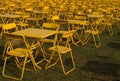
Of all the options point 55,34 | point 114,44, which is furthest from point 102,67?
point 114,44

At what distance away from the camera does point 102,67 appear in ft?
21.7

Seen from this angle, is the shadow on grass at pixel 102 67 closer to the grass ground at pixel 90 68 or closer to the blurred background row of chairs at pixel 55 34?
the grass ground at pixel 90 68

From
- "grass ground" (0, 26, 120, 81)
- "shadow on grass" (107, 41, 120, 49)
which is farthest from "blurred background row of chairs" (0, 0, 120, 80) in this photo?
"shadow on grass" (107, 41, 120, 49)

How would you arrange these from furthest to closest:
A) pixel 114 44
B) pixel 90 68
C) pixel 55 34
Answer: pixel 114 44 < pixel 55 34 < pixel 90 68

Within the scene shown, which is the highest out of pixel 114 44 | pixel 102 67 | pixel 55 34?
pixel 55 34

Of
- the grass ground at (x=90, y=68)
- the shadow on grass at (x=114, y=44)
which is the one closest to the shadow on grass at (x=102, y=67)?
the grass ground at (x=90, y=68)

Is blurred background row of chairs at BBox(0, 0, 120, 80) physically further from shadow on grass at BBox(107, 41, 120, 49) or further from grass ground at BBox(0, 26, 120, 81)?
shadow on grass at BBox(107, 41, 120, 49)

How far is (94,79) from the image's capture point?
227 inches

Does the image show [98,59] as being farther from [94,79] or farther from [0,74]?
[0,74]

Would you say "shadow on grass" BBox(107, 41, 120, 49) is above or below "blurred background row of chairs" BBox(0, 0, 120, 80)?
below

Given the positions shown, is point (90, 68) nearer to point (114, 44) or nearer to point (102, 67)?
point (102, 67)

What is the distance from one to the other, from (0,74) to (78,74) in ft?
6.15

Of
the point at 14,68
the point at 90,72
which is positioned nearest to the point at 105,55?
the point at 90,72

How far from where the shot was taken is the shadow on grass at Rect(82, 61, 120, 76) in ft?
20.5
